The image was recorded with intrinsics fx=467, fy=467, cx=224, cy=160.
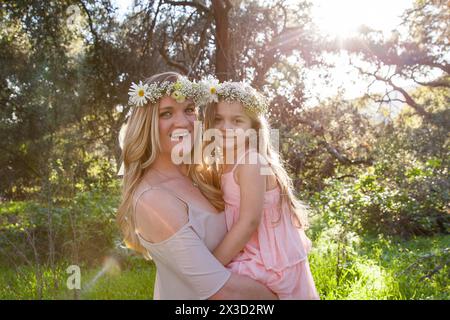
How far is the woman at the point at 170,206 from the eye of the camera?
6.26 ft

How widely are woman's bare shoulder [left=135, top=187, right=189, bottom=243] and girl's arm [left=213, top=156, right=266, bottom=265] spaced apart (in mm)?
245

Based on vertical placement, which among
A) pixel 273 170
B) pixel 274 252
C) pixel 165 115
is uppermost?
pixel 165 115

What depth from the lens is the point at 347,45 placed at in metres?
10.7

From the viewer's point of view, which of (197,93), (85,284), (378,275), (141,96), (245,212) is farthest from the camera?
(85,284)

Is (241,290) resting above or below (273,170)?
below

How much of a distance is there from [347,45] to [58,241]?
7478mm

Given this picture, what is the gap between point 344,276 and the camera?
458 centimetres

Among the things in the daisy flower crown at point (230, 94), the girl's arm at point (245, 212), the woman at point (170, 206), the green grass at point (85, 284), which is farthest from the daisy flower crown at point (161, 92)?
the green grass at point (85, 284)

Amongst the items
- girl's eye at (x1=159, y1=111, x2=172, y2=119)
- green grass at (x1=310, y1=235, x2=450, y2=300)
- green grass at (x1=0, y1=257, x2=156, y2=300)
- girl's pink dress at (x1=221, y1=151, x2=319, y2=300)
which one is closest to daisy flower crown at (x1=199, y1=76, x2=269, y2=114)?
girl's eye at (x1=159, y1=111, x2=172, y2=119)

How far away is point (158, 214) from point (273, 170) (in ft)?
2.48

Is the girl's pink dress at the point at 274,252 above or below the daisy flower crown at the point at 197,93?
below

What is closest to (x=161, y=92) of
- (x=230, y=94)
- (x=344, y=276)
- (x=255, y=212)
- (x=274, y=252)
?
(x=230, y=94)

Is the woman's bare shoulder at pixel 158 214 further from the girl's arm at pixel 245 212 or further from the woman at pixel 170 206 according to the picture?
the girl's arm at pixel 245 212

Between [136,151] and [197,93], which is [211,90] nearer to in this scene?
[197,93]
